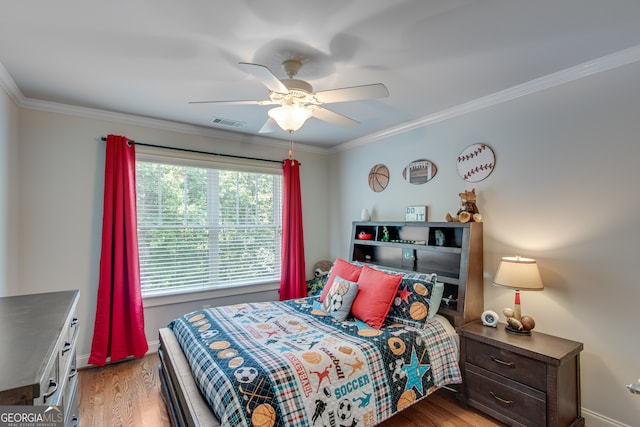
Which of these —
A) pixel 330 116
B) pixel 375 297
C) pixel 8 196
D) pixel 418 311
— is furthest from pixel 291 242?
pixel 8 196

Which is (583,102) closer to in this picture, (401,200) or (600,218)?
(600,218)

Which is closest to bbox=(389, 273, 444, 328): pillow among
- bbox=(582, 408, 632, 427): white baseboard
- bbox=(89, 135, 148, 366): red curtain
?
bbox=(582, 408, 632, 427): white baseboard

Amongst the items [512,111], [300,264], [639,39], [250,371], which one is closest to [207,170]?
[300,264]

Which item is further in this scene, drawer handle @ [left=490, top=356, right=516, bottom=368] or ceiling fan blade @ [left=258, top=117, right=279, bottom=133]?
ceiling fan blade @ [left=258, top=117, right=279, bottom=133]

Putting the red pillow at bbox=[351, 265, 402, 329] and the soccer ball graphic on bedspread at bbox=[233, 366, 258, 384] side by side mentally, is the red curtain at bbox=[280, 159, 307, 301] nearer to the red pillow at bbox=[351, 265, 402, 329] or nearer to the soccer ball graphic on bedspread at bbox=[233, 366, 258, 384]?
the red pillow at bbox=[351, 265, 402, 329]

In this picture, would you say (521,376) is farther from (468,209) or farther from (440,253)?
(468,209)

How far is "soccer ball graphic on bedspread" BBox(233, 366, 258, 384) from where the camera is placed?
5.25 feet

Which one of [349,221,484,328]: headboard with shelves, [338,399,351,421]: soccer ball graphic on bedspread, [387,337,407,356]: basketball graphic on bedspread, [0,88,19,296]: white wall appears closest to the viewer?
[338,399,351,421]: soccer ball graphic on bedspread

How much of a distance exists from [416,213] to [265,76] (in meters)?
2.36

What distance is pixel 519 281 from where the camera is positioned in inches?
87.7

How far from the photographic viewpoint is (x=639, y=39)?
1899mm

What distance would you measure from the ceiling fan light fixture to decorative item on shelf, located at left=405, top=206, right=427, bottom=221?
6.12ft

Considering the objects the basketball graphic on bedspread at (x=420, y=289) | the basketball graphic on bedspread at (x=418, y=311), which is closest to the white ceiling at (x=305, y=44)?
the basketball graphic on bedspread at (x=420, y=289)

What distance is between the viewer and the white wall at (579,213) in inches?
80.7
